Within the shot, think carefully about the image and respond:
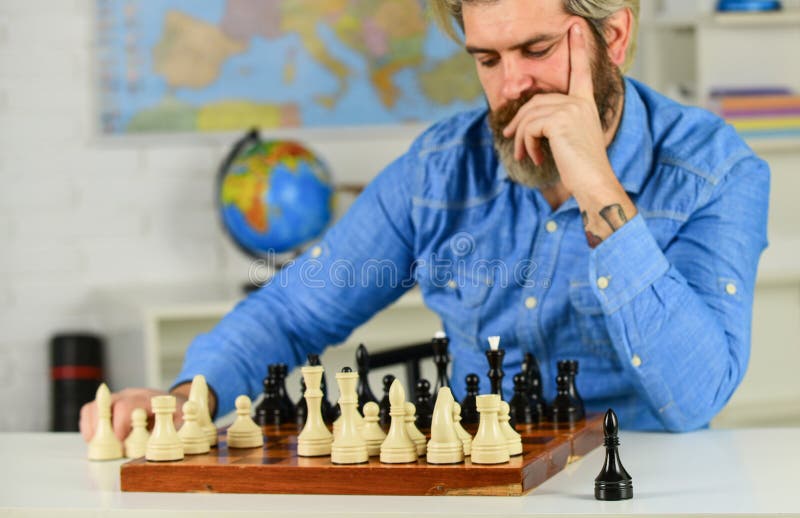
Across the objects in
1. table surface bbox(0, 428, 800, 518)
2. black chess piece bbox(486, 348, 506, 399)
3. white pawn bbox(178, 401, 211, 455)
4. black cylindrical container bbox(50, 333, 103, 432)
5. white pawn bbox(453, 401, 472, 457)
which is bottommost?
black cylindrical container bbox(50, 333, 103, 432)

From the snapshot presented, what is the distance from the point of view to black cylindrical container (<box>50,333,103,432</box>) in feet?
10.3

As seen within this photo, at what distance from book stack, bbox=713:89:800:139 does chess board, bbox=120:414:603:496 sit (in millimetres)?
1909

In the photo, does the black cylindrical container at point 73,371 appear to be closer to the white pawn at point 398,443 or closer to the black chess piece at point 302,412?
the black chess piece at point 302,412

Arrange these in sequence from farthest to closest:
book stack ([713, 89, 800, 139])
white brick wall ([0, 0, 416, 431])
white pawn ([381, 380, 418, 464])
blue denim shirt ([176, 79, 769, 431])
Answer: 1. white brick wall ([0, 0, 416, 431])
2. book stack ([713, 89, 800, 139])
3. blue denim shirt ([176, 79, 769, 431])
4. white pawn ([381, 380, 418, 464])

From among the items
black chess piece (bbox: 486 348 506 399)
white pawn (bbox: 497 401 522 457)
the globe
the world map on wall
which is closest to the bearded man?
black chess piece (bbox: 486 348 506 399)

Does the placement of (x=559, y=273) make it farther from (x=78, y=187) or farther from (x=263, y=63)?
(x=78, y=187)

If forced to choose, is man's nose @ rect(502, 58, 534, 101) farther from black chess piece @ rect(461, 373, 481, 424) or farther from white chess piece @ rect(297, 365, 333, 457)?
white chess piece @ rect(297, 365, 333, 457)

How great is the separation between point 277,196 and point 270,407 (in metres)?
1.56

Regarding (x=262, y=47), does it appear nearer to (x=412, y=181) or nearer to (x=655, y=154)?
(x=412, y=181)

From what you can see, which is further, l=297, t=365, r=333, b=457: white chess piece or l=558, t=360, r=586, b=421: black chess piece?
l=558, t=360, r=586, b=421: black chess piece

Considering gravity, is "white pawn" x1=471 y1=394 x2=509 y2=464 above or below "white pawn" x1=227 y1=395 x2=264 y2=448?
above

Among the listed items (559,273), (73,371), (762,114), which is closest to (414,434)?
(559,273)

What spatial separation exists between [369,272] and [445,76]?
154cm

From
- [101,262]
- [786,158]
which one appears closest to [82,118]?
[101,262]
